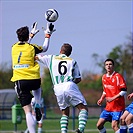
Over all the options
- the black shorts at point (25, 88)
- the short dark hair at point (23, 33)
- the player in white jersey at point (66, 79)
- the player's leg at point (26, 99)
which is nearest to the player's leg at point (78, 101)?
the player in white jersey at point (66, 79)

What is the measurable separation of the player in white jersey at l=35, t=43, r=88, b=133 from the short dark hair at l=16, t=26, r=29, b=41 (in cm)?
58

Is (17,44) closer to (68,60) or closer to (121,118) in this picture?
(68,60)

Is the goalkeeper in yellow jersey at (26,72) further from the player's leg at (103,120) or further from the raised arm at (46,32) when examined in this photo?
the player's leg at (103,120)

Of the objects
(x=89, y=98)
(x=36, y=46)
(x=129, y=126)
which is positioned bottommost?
(x=89, y=98)

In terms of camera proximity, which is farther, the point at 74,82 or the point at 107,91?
the point at 107,91

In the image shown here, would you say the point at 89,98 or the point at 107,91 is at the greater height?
the point at 107,91

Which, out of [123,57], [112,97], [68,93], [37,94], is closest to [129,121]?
[112,97]

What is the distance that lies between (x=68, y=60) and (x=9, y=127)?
1383 centimetres

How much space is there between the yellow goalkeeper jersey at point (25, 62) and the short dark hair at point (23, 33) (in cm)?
12

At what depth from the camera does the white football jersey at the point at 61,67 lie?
12984 mm

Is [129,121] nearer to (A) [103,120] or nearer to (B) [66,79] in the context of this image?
(A) [103,120]

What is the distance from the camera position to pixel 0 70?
→ 62.4 meters

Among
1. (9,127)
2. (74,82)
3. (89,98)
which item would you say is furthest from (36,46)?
(89,98)

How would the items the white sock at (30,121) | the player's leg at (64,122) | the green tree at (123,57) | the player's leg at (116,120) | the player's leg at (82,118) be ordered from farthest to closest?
the green tree at (123,57), the player's leg at (116,120), the player's leg at (64,122), the player's leg at (82,118), the white sock at (30,121)
